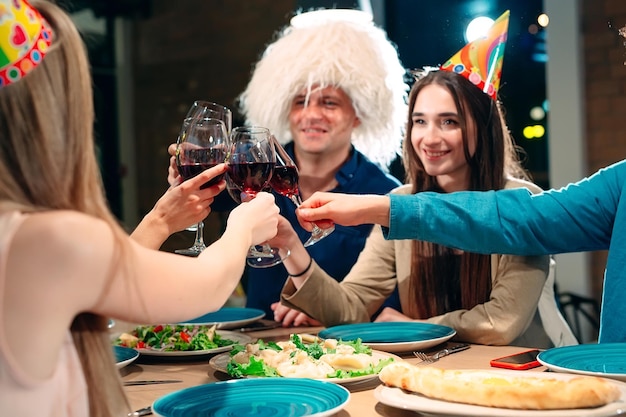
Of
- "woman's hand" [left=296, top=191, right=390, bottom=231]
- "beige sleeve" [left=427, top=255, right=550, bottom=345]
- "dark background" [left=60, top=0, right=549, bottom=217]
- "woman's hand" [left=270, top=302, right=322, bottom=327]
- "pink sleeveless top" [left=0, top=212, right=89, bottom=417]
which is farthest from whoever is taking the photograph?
"dark background" [left=60, top=0, right=549, bottom=217]

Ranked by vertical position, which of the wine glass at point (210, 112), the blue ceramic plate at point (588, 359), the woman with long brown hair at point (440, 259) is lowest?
the blue ceramic plate at point (588, 359)

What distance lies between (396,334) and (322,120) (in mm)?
1050

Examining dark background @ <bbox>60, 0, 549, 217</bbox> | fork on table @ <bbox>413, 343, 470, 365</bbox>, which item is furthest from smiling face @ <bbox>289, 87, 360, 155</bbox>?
fork on table @ <bbox>413, 343, 470, 365</bbox>

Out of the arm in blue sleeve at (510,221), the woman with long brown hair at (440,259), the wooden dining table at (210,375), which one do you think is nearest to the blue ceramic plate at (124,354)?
the wooden dining table at (210,375)

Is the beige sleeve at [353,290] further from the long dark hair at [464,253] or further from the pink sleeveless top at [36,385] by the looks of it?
the pink sleeveless top at [36,385]

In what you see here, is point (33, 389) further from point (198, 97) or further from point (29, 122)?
point (198, 97)

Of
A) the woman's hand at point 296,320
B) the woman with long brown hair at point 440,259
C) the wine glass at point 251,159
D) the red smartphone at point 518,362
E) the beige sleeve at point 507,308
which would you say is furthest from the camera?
the woman's hand at point 296,320

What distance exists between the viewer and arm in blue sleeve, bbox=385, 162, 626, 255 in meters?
1.80

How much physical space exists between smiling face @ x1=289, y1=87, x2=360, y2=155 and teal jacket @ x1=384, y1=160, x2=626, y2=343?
2.66 feet

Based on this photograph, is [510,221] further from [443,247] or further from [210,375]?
[210,375]

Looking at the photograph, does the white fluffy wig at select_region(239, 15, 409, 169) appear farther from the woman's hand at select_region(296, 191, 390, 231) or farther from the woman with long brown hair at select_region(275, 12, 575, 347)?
the woman's hand at select_region(296, 191, 390, 231)

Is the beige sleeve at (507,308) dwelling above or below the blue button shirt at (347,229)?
below

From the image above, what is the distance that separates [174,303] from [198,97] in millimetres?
3825

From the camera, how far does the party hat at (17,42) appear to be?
2.98 feet
